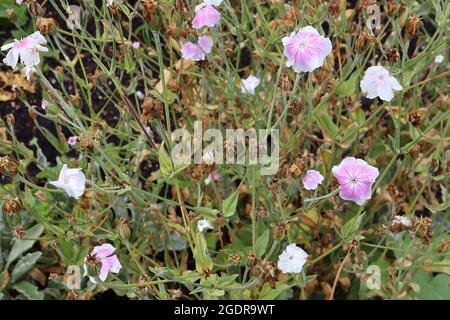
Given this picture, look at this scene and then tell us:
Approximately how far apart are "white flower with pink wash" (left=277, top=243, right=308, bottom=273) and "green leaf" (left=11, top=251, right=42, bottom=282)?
0.50m

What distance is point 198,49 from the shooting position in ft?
3.03

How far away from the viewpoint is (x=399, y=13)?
108cm

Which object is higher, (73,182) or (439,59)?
(439,59)

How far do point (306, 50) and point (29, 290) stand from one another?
0.71m

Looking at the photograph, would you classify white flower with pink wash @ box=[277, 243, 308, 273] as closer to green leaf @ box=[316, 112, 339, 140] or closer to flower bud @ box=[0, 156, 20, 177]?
green leaf @ box=[316, 112, 339, 140]

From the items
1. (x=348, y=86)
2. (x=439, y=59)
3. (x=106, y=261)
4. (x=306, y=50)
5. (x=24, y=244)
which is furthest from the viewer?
(x=24, y=244)

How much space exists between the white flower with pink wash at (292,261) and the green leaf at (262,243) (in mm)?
43

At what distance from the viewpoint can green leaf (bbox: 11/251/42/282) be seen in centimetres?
119

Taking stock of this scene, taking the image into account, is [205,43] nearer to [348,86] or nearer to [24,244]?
[348,86]

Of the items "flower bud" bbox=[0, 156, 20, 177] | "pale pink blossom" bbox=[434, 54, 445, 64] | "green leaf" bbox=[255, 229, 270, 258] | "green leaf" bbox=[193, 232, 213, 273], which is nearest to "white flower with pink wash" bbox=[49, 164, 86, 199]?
"flower bud" bbox=[0, 156, 20, 177]

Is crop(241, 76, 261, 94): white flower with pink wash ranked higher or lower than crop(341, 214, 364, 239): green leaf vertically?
higher

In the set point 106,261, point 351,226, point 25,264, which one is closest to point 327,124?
point 351,226
